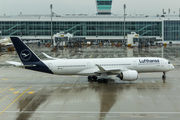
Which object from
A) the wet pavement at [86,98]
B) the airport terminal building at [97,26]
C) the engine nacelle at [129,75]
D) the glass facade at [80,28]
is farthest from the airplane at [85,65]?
the glass facade at [80,28]

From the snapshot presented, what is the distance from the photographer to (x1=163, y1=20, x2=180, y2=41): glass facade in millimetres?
151750

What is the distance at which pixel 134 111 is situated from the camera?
27172mm

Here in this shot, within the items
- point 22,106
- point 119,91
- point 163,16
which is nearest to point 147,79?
point 119,91

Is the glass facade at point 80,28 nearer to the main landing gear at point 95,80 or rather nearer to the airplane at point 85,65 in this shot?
the airplane at point 85,65

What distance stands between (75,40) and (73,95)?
9323 centimetres

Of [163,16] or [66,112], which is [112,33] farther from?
[66,112]

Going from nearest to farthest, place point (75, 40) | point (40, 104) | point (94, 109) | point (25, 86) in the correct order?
point (94, 109) → point (40, 104) → point (25, 86) → point (75, 40)

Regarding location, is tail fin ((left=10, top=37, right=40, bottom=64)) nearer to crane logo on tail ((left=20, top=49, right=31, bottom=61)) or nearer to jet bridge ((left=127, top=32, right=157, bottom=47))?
crane logo on tail ((left=20, top=49, right=31, bottom=61))

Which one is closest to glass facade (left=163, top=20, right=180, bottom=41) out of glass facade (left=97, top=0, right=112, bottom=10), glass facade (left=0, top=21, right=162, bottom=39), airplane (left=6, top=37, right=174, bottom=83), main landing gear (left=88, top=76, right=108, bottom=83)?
glass facade (left=0, top=21, right=162, bottom=39)

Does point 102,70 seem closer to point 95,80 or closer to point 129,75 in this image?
point 95,80

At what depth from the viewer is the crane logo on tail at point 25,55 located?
4066 centimetres

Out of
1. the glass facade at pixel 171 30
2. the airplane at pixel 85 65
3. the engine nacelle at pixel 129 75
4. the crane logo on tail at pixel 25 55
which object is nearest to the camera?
the engine nacelle at pixel 129 75

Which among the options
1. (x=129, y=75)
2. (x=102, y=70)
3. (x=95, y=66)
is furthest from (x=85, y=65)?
(x=129, y=75)

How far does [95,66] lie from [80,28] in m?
116
